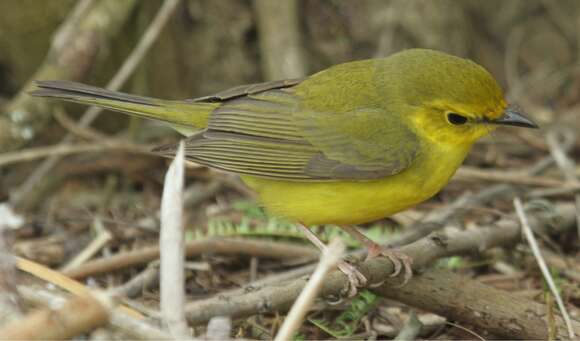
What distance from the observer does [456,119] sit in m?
3.49

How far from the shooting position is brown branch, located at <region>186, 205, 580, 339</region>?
269 cm

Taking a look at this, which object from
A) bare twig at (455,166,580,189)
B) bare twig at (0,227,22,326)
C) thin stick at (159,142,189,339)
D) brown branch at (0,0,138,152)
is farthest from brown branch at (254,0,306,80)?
bare twig at (0,227,22,326)

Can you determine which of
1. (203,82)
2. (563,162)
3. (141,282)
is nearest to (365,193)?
(141,282)

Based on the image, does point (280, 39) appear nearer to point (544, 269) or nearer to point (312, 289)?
point (544, 269)

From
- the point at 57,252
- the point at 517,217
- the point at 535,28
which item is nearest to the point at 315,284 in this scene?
the point at 517,217

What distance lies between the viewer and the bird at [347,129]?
3420 millimetres

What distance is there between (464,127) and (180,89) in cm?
234

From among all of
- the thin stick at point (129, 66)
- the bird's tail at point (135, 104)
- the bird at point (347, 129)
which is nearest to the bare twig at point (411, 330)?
the bird at point (347, 129)

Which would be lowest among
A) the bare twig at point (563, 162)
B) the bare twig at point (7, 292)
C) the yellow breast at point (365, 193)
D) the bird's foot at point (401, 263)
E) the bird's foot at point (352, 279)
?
the bare twig at point (7, 292)

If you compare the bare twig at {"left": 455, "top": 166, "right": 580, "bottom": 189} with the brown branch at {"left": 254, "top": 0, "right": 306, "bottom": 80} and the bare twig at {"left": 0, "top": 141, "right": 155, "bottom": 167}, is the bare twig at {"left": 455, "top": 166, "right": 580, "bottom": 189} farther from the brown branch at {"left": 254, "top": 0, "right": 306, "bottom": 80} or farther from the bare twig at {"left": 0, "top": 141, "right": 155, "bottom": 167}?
the bare twig at {"left": 0, "top": 141, "right": 155, "bottom": 167}

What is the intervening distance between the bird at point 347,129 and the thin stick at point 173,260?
3.81ft

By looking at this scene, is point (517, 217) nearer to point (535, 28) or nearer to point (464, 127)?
point (464, 127)

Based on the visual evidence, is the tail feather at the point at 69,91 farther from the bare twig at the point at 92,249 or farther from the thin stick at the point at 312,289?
the thin stick at the point at 312,289

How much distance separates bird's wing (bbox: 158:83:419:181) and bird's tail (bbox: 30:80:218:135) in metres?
0.10
